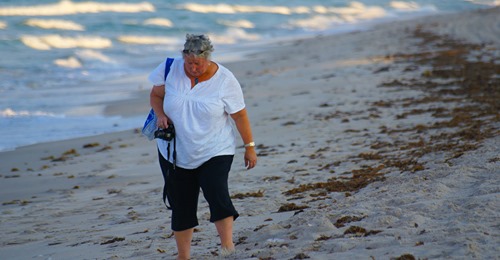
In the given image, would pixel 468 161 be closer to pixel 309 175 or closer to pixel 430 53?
pixel 309 175

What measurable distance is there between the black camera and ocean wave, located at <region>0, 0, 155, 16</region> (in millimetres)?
29540

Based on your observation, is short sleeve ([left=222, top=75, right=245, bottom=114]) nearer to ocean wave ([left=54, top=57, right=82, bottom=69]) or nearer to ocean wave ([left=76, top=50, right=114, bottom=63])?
ocean wave ([left=54, top=57, right=82, bottom=69])

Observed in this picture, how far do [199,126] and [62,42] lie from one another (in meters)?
22.9

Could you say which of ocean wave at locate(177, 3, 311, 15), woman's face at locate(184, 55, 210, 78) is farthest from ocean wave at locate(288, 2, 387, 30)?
woman's face at locate(184, 55, 210, 78)

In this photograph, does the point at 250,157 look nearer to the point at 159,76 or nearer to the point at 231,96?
the point at 231,96

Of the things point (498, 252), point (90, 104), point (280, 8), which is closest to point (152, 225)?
point (498, 252)

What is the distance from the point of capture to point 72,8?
116ft

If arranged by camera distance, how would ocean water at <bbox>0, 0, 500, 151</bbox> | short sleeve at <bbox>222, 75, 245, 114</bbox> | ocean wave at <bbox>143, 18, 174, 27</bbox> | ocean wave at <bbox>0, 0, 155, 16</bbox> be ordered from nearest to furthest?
short sleeve at <bbox>222, 75, 245, 114</bbox> < ocean water at <bbox>0, 0, 500, 151</bbox> < ocean wave at <bbox>143, 18, 174, 27</bbox> < ocean wave at <bbox>0, 0, 155, 16</bbox>

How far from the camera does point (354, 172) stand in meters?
7.49

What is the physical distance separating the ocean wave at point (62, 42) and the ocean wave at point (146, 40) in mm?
844

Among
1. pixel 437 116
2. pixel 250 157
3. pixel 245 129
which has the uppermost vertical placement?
pixel 245 129

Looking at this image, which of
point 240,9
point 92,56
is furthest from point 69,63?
point 240,9

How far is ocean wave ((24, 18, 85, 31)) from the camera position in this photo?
29.8 metres

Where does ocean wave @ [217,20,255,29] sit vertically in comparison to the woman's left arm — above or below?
below
